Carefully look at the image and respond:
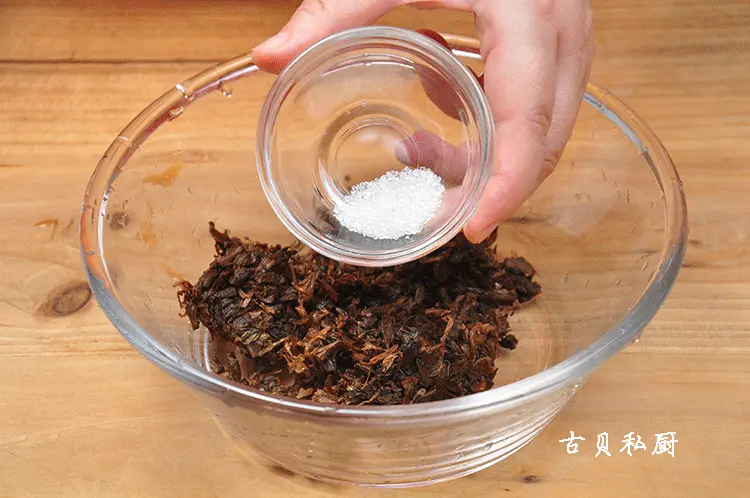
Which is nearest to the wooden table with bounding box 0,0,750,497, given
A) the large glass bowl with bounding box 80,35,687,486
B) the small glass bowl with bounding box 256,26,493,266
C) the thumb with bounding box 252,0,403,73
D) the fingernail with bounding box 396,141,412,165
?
the large glass bowl with bounding box 80,35,687,486

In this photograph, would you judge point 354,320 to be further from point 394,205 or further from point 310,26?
point 310,26

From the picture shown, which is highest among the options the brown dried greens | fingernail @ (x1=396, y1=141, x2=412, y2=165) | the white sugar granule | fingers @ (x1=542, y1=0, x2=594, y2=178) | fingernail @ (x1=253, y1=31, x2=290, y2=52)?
fingers @ (x1=542, y1=0, x2=594, y2=178)

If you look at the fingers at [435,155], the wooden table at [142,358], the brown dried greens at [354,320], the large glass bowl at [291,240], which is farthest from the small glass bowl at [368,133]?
the wooden table at [142,358]

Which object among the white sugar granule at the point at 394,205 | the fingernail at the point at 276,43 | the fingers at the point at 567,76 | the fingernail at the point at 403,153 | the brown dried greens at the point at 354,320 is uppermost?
the fingers at the point at 567,76

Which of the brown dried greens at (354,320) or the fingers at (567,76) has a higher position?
the fingers at (567,76)

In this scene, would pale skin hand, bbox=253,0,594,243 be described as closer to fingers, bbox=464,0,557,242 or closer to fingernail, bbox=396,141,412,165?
fingers, bbox=464,0,557,242

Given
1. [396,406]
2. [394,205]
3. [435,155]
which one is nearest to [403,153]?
[435,155]

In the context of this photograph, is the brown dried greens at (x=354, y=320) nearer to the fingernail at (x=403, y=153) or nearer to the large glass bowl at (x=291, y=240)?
the large glass bowl at (x=291, y=240)
